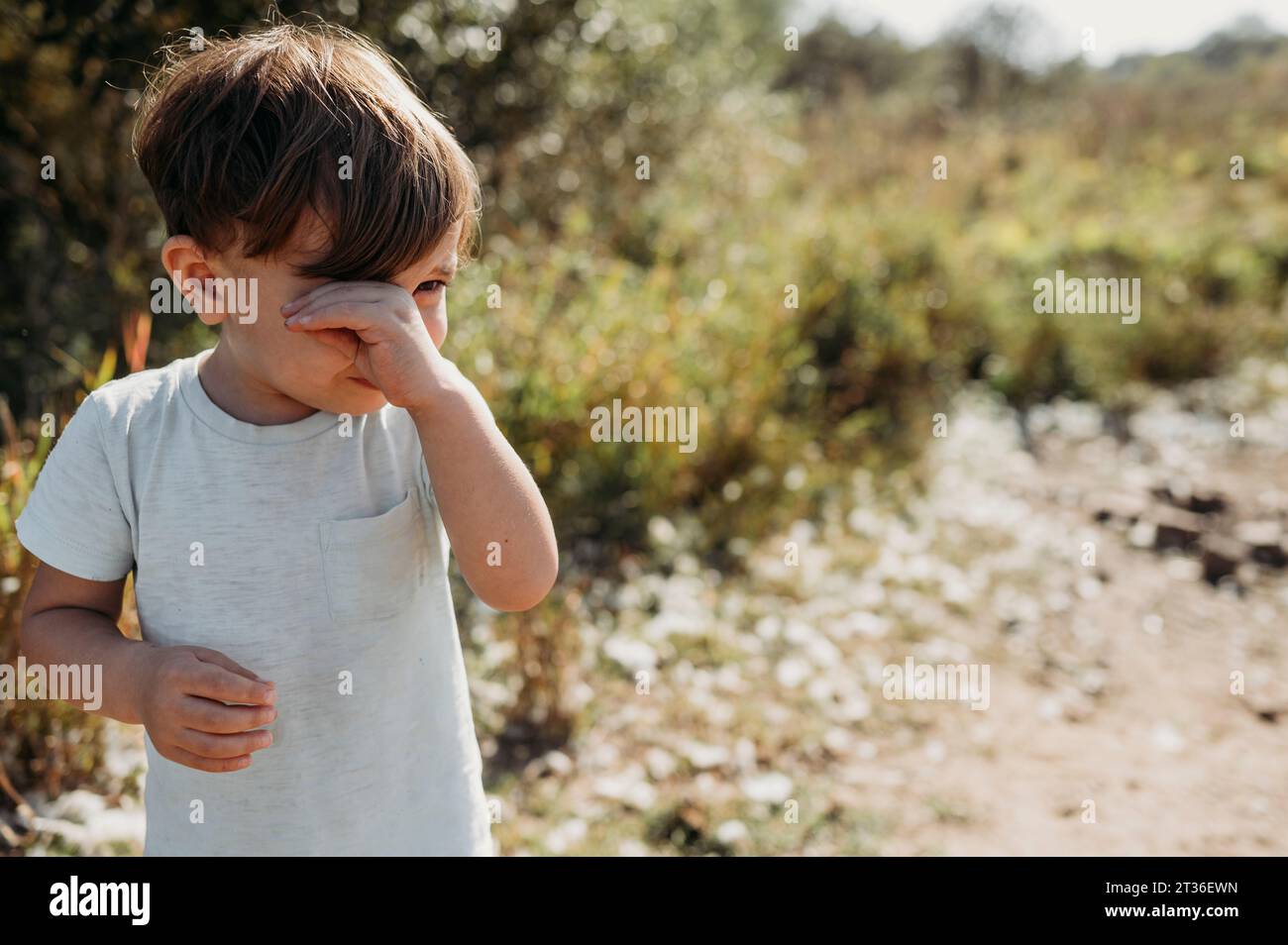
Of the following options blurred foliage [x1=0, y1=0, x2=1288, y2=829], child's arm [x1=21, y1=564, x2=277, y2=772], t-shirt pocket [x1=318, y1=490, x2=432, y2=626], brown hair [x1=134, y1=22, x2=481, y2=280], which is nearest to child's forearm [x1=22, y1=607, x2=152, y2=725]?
child's arm [x1=21, y1=564, x2=277, y2=772]

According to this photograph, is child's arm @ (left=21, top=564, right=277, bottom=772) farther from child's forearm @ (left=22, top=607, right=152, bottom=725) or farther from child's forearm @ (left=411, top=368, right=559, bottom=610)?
child's forearm @ (left=411, top=368, right=559, bottom=610)

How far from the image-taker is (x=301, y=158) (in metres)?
1.10

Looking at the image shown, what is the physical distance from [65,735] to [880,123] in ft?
43.9

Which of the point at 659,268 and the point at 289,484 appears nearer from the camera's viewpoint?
the point at 289,484

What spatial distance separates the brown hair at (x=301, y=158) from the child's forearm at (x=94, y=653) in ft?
1.59

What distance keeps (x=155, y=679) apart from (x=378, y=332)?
1.56 ft

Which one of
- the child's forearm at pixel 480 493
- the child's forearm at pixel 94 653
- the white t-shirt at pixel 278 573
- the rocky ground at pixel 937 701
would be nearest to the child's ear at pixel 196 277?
the white t-shirt at pixel 278 573

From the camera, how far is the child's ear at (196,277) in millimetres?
1168

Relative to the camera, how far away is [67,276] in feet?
13.9

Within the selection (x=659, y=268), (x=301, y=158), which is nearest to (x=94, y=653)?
(x=301, y=158)

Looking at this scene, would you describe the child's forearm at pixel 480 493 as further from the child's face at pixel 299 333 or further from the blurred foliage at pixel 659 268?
the blurred foliage at pixel 659 268

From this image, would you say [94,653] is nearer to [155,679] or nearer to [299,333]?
[155,679]

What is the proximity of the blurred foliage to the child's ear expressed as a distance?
141cm

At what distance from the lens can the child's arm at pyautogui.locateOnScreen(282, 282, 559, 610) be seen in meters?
1.11
